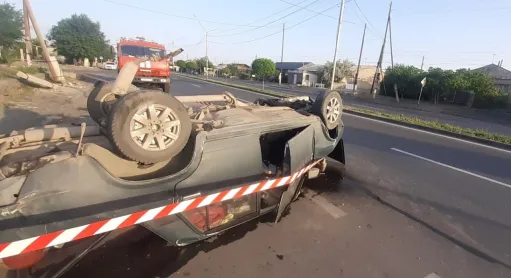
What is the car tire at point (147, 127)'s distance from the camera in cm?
241

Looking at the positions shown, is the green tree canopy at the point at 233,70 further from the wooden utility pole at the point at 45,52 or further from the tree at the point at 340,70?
the wooden utility pole at the point at 45,52

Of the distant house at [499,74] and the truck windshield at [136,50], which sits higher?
the distant house at [499,74]

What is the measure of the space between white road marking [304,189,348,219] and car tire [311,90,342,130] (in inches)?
43.7

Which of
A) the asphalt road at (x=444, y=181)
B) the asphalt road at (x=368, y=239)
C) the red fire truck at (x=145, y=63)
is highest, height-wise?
the red fire truck at (x=145, y=63)

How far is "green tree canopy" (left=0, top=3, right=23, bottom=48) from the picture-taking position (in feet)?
94.5

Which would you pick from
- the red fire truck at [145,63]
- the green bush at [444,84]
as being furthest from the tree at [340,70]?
the red fire truck at [145,63]

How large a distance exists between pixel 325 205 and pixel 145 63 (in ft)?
41.8

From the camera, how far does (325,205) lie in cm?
416

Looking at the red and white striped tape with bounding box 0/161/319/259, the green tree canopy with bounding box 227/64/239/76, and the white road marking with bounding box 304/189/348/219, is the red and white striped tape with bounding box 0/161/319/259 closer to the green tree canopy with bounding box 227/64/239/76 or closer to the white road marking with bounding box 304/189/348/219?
the white road marking with bounding box 304/189/348/219

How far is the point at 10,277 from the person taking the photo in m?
2.34

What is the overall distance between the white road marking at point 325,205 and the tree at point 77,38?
60729 millimetres

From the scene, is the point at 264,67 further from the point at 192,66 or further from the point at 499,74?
the point at 499,74

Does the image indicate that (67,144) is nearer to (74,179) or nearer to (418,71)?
(74,179)

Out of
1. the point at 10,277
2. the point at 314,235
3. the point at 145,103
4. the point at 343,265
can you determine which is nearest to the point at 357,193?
the point at 314,235
